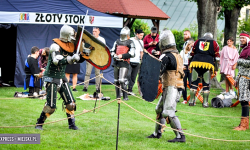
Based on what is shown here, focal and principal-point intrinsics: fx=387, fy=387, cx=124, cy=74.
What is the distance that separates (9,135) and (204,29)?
925cm

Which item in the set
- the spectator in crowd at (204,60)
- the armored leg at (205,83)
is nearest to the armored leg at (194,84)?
the spectator in crowd at (204,60)

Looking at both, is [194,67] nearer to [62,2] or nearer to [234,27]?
[62,2]

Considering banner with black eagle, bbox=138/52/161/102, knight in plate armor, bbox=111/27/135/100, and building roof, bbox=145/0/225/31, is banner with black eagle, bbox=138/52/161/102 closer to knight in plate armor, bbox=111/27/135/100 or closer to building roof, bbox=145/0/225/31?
knight in plate armor, bbox=111/27/135/100

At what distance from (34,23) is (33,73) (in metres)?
2.61

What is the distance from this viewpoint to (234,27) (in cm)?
1914

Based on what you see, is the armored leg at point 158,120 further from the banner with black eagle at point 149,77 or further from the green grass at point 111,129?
the banner with black eagle at point 149,77

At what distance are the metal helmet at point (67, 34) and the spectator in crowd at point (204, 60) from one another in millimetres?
4292

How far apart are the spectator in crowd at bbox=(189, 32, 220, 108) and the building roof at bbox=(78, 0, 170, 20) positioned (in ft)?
15.9

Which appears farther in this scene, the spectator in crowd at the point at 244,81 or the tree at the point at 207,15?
the tree at the point at 207,15

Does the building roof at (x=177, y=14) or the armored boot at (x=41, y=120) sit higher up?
the building roof at (x=177, y=14)

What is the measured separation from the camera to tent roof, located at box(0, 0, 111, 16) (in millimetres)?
11898

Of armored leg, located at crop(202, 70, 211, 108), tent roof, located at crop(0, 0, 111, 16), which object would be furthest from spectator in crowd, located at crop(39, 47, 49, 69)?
armored leg, located at crop(202, 70, 211, 108)

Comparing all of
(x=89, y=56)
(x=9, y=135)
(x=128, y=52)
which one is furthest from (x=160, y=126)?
(x=128, y=52)

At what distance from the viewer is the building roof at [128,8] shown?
14734mm
